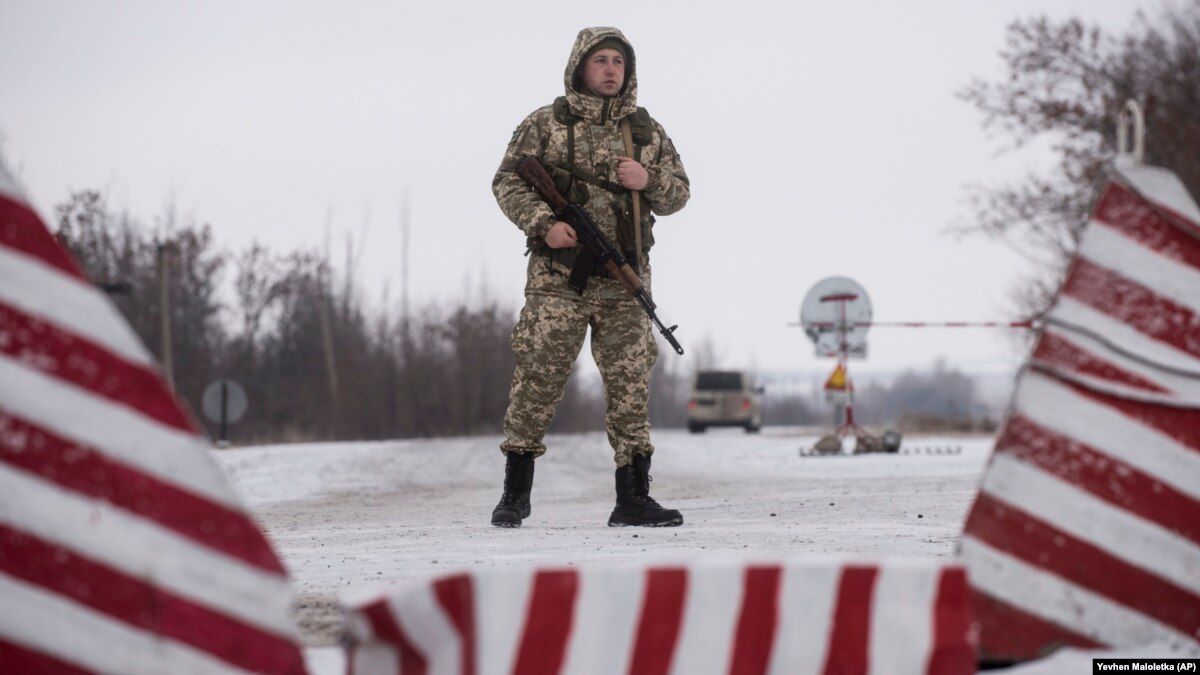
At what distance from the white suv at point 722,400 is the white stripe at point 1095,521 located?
1267 inches

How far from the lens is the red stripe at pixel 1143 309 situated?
2.42 m

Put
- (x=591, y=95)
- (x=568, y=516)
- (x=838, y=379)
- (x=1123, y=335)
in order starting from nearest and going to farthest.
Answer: (x=1123, y=335) < (x=591, y=95) < (x=568, y=516) < (x=838, y=379)

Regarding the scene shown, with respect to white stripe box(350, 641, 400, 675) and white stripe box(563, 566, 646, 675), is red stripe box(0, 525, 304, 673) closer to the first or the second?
white stripe box(350, 641, 400, 675)

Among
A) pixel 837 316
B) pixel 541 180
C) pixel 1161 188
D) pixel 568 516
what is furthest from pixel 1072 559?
pixel 837 316

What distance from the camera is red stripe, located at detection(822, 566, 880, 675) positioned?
7.17 ft

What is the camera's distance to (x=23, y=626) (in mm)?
1836

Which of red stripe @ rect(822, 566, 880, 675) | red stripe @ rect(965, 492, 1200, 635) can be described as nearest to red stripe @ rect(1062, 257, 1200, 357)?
red stripe @ rect(965, 492, 1200, 635)

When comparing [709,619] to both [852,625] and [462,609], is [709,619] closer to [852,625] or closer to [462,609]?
[852,625]

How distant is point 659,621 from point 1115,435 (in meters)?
0.91

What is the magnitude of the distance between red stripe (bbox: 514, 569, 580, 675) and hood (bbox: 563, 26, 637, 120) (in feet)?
12.4

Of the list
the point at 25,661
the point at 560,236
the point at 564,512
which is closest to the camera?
the point at 25,661

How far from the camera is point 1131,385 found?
2391 mm

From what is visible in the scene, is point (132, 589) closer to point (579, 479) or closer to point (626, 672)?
point (626, 672)

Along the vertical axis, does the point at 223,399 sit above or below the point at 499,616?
below
